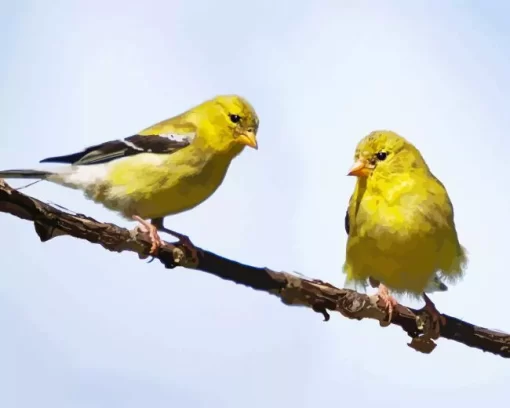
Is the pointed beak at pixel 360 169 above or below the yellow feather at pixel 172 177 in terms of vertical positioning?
above

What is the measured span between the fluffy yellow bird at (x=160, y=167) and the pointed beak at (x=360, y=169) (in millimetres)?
668

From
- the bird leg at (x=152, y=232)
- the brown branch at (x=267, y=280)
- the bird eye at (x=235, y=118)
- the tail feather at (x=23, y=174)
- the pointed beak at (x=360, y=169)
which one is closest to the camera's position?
the brown branch at (x=267, y=280)

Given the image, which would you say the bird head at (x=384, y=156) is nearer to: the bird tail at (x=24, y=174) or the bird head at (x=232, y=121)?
the bird head at (x=232, y=121)

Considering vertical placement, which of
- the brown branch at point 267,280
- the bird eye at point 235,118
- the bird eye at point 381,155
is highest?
the bird eye at point 235,118

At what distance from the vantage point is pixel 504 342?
3.92 meters

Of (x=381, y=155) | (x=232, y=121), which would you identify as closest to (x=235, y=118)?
(x=232, y=121)

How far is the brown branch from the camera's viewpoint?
9.70 feet

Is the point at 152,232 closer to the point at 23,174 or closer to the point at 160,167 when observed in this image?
the point at 160,167

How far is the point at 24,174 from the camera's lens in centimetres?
481

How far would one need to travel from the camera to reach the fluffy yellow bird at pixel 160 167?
4.91m

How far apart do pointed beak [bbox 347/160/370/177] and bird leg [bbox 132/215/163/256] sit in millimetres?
1313

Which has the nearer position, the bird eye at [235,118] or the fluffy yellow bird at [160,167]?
the fluffy yellow bird at [160,167]

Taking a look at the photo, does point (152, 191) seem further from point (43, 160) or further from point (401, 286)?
point (401, 286)

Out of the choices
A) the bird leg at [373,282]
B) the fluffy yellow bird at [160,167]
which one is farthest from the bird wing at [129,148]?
the bird leg at [373,282]
